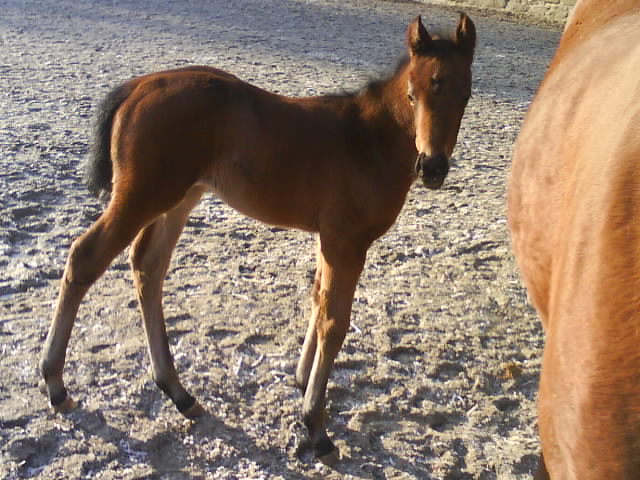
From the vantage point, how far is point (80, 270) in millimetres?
2271

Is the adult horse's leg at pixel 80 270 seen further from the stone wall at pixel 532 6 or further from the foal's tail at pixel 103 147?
the stone wall at pixel 532 6

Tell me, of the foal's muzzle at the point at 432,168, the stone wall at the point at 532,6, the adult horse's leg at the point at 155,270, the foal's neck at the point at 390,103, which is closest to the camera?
the foal's muzzle at the point at 432,168

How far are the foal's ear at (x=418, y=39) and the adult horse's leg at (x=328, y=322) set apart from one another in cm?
63

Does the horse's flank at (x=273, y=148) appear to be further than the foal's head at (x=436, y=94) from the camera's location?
Yes

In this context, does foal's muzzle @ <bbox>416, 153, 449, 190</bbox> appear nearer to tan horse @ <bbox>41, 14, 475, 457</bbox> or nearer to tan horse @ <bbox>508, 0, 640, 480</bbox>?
tan horse @ <bbox>41, 14, 475, 457</bbox>

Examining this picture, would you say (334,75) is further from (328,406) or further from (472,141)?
(328,406)

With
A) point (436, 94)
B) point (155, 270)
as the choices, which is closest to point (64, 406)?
point (155, 270)

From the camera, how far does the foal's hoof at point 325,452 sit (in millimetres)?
2273

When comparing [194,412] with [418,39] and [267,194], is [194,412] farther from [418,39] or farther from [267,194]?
[418,39]

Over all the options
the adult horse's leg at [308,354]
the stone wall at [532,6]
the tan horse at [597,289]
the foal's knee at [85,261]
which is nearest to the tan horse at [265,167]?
the foal's knee at [85,261]

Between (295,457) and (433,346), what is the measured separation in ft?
2.74

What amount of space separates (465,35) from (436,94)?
241 mm

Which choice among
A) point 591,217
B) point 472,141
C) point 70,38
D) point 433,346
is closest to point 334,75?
point 472,141

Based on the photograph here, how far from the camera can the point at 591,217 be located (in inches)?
34.9
